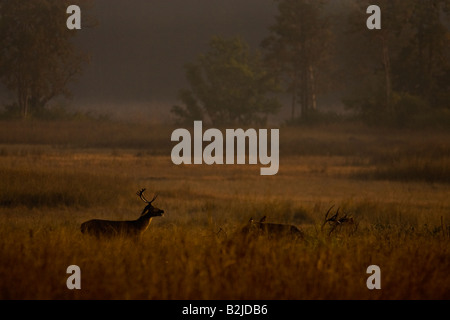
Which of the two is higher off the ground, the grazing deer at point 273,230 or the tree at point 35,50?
the tree at point 35,50

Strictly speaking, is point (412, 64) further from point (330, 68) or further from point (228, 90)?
point (330, 68)

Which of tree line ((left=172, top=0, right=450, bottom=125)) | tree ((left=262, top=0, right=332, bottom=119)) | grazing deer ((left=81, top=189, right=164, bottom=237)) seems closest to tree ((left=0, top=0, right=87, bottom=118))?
tree line ((left=172, top=0, right=450, bottom=125))

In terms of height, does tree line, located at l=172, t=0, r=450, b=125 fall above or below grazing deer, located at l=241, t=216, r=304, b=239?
above

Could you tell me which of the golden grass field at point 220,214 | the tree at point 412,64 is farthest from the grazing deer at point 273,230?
the tree at point 412,64

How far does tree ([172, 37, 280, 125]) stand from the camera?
159ft

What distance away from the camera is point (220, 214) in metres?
16.8

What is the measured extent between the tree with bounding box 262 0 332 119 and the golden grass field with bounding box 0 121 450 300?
6.84m

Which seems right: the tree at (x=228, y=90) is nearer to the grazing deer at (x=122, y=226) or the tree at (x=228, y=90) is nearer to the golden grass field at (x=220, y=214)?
the golden grass field at (x=220, y=214)

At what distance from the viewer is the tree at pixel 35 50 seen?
47.3 metres

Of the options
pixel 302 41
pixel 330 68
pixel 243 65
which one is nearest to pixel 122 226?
pixel 243 65

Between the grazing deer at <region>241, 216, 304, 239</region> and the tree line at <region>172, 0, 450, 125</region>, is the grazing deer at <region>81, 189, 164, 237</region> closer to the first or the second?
the grazing deer at <region>241, 216, 304, 239</region>

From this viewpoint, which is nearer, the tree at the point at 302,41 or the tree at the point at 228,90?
the tree at the point at 228,90

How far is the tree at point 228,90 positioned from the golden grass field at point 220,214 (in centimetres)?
466
